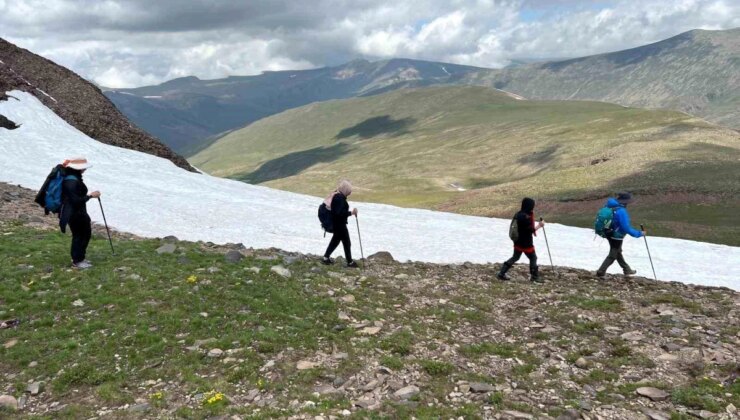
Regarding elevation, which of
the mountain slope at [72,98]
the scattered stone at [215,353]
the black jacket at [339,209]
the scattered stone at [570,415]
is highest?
the mountain slope at [72,98]

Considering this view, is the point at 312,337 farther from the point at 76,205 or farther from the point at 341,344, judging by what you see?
the point at 76,205

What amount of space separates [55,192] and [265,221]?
16.9 meters

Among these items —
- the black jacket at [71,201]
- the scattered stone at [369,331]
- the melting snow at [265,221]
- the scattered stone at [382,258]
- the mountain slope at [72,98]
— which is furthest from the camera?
the mountain slope at [72,98]

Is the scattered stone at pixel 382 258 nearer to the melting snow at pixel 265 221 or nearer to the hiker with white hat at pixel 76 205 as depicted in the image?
the melting snow at pixel 265 221

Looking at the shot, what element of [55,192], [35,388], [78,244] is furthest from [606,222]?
[55,192]

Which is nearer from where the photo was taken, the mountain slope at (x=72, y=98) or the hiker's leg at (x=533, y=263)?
the hiker's leg at (x=533, y=263)

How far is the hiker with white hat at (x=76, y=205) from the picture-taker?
55.1 ft

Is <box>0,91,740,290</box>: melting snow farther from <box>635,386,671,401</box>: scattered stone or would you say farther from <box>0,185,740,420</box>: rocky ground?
<box>635,386,671,401</box>: scattered stone

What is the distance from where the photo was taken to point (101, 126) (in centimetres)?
5466

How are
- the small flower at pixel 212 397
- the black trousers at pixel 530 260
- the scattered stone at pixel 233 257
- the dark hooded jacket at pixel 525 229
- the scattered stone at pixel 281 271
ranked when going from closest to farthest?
the small flower at pixel 212 397
the scattered stone at pixel 281 271
the scattered stone at pixel 233 257
the dark hooded jacket at pixel 525 229
the black trousers at pixel 530 260

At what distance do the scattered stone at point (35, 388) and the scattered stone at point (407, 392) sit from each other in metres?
8.01

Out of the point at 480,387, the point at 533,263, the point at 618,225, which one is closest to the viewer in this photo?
the point at 480,387

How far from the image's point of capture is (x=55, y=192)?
667 inches

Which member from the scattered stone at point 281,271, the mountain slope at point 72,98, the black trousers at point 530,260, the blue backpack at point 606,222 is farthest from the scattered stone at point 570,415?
the mountain slope at point 72,98
